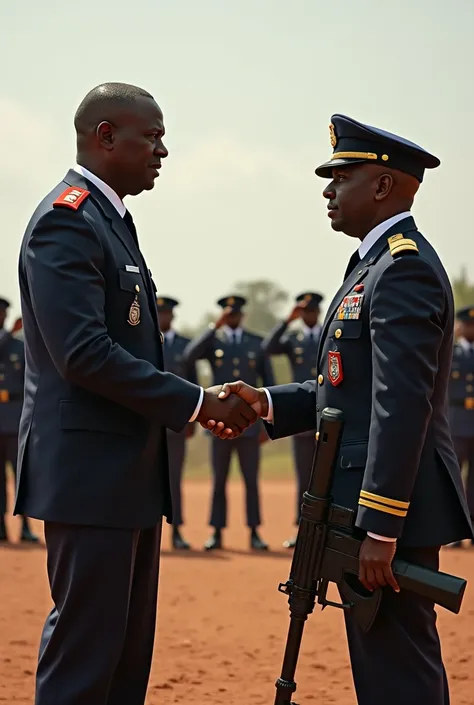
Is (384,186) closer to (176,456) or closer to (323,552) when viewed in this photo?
(323,552)

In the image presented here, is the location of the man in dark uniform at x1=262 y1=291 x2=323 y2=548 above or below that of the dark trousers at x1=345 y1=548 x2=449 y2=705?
above

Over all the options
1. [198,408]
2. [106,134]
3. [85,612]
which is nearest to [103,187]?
[106,134]

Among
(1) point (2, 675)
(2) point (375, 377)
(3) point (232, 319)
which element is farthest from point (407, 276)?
(3) point (232, 319)

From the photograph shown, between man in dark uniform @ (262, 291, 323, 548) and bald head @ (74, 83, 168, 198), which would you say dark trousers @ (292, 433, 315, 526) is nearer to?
man in dark uniform @ (262, 291, 323, 548)

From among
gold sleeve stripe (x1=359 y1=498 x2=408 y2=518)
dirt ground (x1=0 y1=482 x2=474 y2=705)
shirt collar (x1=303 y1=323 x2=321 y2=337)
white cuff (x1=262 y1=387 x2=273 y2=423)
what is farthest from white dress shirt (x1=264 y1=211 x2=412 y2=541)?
shirt collar (x1=303 y1=323 x2=321 y2=337)

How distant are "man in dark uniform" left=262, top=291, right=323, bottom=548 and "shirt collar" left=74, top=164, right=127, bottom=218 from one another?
731cm

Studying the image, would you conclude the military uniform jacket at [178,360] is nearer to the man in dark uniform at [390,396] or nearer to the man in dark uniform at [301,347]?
the man in dark uniform at [301,347]

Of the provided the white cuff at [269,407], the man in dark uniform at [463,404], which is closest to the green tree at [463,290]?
the man in dark uniform at [463,404]

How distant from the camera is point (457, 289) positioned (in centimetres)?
3797

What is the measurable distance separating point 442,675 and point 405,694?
0.17 m

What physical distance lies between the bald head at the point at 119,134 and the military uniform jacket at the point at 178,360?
712 centimetres

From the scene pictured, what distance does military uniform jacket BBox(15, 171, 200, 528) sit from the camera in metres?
3.52

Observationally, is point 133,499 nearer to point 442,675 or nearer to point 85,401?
point 85,401

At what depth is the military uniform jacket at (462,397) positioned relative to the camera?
37.6 feet
